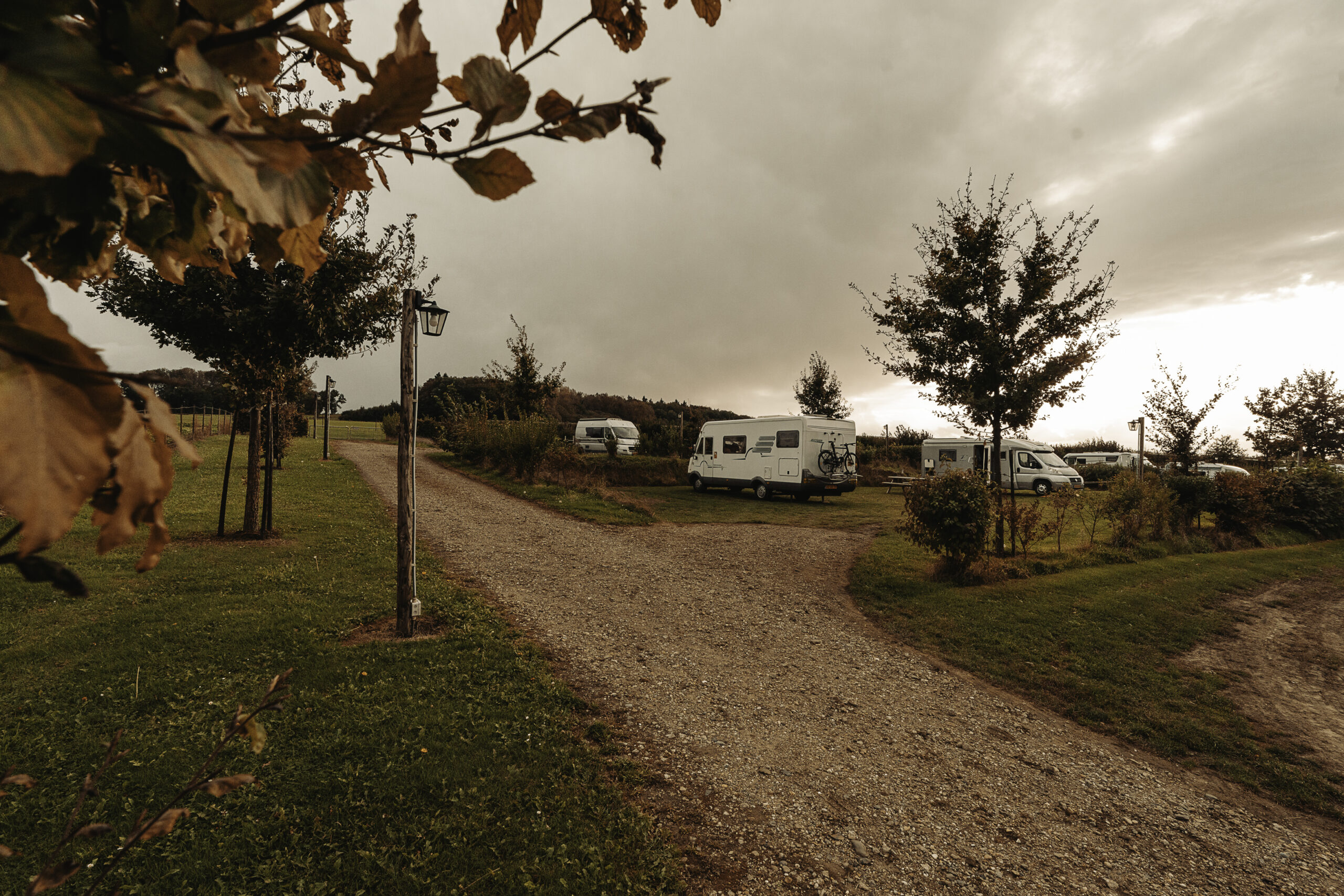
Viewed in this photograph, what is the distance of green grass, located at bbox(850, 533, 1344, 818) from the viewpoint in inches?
179

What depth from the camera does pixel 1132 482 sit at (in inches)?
484

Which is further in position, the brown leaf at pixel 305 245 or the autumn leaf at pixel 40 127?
the brown leaf at pixel 305 245

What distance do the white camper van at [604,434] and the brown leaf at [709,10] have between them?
2733 centimetres

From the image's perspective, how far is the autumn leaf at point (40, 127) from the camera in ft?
0.96

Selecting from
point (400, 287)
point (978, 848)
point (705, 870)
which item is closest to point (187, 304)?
point (400, 287)

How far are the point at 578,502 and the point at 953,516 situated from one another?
359 inches

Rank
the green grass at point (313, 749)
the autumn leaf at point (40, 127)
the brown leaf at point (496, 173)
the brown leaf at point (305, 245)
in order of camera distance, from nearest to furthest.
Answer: the autumn leaf at point (40, 127), the brown leaf at point (496, 173), the brown leaf at point (305, 245), the green grass at point (313, 749)

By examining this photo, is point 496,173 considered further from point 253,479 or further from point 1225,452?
point 1225,452

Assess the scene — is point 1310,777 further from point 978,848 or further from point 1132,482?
point 1132,482

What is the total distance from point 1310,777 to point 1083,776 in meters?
1.66

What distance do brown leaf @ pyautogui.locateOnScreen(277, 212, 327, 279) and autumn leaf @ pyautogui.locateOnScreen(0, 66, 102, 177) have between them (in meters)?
0.43

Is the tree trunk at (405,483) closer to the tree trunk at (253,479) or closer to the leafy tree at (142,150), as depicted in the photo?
the tree trunk at (253,479)

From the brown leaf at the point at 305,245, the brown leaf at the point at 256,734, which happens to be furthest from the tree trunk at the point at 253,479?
the brown leaf at the point at 305,245

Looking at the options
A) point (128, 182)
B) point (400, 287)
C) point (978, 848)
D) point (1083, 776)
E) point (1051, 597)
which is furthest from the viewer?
point (400, 287)
